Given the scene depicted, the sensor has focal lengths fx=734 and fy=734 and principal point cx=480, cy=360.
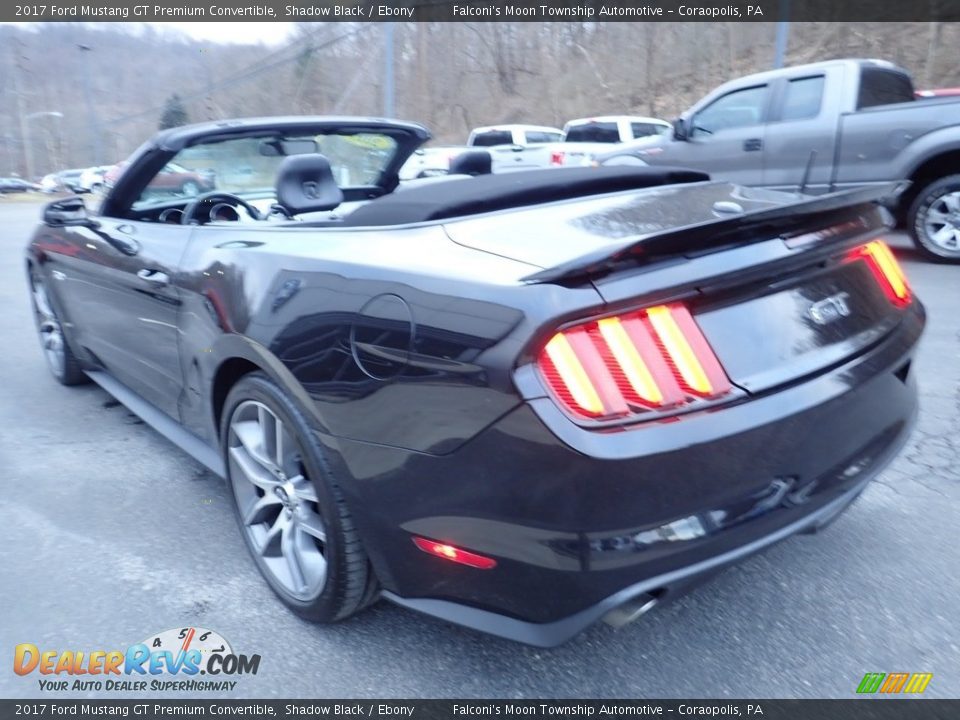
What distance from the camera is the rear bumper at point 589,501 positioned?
157 centimetres

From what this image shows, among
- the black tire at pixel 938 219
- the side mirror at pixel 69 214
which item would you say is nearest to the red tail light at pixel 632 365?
the side mirror at pixel 69 214

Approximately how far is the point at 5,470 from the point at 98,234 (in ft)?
3.96

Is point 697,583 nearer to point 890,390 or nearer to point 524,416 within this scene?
point 524,416

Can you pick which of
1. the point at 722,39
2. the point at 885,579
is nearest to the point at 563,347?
the point at 885,579

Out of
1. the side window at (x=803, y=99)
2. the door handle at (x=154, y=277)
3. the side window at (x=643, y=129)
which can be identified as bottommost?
the side window at (x=643, y=129)

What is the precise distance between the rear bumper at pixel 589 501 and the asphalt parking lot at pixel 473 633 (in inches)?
16.1

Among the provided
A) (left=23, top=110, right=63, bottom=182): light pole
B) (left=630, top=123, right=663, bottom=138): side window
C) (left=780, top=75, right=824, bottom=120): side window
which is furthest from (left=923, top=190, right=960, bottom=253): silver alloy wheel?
(left=23, top=110, right=63, bottom=182): light pole

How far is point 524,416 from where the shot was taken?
1.56 m

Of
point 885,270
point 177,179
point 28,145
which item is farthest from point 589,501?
point 28,145

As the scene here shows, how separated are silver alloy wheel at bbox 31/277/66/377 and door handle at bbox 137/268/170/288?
6.04 feet

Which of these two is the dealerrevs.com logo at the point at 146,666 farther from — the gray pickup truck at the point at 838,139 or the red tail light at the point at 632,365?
the gray pickup truck at the point at 838,139

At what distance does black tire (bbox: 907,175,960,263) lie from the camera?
6883mm

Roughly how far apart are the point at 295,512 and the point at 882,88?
8014 millimetres

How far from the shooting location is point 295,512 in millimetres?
2318
